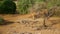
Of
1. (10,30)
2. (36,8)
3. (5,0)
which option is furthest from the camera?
(5,0)

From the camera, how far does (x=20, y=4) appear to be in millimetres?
18547

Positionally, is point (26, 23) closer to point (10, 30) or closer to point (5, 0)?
point (10, 30)

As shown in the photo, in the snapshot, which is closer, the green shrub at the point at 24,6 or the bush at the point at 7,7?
the bush at the point at 7,7

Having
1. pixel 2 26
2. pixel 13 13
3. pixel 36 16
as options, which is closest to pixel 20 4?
pixel 13 13

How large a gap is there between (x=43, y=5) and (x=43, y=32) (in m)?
3.74

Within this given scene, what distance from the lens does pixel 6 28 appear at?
1191cm

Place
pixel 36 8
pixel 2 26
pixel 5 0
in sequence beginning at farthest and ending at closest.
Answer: pixel 5 0 < pixel 36 8 < pixel 2 26

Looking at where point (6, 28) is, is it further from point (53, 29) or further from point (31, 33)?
point (53, 29)

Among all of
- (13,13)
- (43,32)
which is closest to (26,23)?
(43,32)

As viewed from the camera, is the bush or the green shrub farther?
the green shrub

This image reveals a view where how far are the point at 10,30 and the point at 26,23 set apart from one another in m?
1.99

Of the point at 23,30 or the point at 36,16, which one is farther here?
the point at 36,16

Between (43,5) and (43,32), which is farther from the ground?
(43,5)

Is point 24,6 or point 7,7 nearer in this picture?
point 7,7
